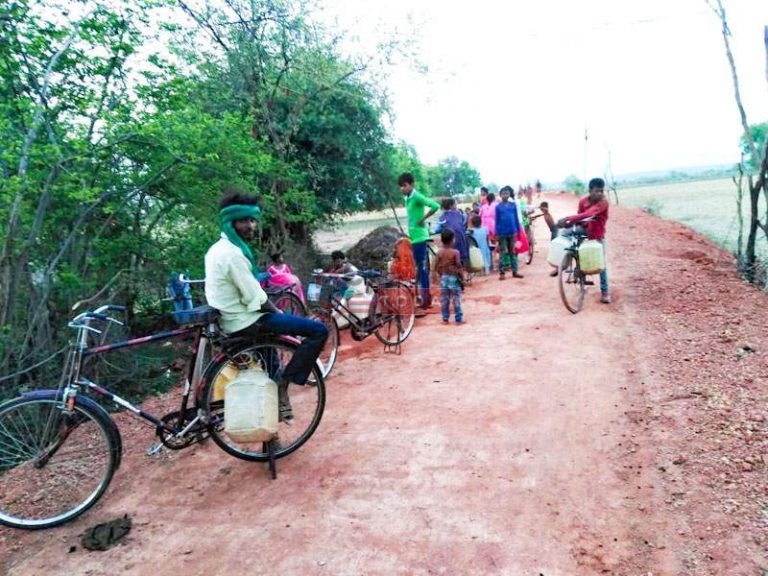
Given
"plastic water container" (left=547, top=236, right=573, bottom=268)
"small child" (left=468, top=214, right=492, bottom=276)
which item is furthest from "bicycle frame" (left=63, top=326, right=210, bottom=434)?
"small child" (left=468, top=214, right=492, bottom=276)

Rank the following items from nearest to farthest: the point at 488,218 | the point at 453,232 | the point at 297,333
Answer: the point at 297,333 → the point at 453,232 → the point at 488,218

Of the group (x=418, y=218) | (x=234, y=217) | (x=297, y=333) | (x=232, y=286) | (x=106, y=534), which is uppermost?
(x=234, y=217)

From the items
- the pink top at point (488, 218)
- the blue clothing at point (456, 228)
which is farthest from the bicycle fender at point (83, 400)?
the pink top at point (488, 218)

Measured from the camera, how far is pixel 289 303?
560cm

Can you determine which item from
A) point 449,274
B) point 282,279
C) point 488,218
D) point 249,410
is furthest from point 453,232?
point 249,410

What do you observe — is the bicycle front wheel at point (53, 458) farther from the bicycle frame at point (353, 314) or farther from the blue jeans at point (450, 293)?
the blue jeans at point (450, 293)

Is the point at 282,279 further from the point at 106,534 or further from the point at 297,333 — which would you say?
the point at 106,534

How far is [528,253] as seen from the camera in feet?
40.7

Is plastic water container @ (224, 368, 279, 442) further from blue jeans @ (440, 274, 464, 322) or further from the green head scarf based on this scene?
blue jeans @ (440, 274, 464, 322)

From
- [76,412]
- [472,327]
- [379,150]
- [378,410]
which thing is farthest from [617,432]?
[379,150]

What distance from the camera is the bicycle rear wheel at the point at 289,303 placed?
18.0 feet

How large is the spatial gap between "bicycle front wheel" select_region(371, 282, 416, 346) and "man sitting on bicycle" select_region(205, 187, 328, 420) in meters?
2.51

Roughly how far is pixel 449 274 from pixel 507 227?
286 cm

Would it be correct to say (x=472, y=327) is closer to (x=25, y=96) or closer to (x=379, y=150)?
(x=25, y=96)
